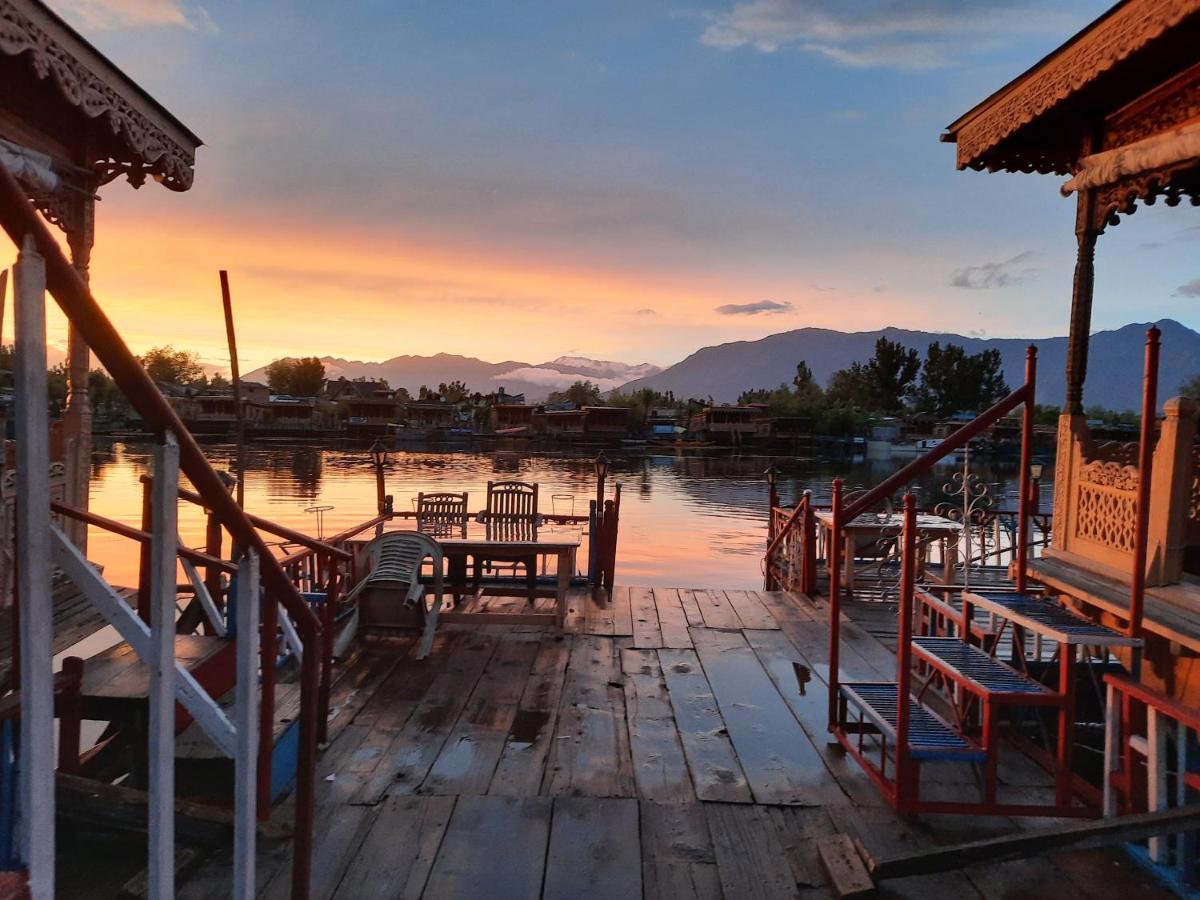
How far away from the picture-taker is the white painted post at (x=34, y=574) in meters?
1.38

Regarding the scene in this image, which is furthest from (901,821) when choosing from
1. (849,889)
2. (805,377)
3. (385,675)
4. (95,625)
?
(805,377)

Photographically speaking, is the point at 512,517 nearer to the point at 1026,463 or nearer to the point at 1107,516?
the point at 1026,463

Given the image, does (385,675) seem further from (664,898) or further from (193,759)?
(664,898)

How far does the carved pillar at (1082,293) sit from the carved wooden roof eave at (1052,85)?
735 mm

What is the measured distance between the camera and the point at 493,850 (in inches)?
140

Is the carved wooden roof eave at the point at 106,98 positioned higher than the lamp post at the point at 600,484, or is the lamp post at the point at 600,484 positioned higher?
the carved wooden roof eave at the point at 106,98

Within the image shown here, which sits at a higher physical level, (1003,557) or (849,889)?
(849,889)

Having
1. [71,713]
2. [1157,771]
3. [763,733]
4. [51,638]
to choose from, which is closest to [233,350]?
[71,713]

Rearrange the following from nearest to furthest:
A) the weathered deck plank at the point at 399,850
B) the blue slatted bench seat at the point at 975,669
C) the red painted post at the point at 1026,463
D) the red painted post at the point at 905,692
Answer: the weathered deck plank at the point at 399,850 → the blue slatted bench seat at the point at 975,669 → the red painted post at the point at 905,692 → the red painted post at the point at 1026,463

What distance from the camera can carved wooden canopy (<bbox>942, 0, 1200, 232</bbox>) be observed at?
14.1 feet

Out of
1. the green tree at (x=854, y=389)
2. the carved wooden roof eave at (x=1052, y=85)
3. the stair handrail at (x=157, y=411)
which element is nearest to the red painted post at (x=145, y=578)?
the stair handrail at (x=157, y=411)

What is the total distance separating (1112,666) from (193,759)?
20.8 ft

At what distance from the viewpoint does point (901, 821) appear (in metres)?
3.92

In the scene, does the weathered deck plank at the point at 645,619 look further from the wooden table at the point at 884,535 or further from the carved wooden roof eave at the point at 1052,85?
the carved wooden roof eave at the point at 1052,85
